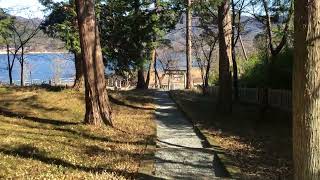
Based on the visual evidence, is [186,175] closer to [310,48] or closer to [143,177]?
[143,177]

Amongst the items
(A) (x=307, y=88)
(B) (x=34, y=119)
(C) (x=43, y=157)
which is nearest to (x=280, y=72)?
(B) (x=34, y=119)

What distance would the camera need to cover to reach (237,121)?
59.3 ft

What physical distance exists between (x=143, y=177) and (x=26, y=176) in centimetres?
202

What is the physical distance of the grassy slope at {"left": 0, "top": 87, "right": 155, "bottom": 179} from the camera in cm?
879

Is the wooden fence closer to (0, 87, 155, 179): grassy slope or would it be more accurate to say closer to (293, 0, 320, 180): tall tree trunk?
(0, 87, 155, 179): grassy slope

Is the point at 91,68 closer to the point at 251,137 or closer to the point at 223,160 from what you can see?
the point at 251,137

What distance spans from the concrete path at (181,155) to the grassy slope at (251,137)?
469mm

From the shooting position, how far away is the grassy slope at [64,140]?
28.8 ft

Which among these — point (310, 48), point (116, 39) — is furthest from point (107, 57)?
point (310, 48)

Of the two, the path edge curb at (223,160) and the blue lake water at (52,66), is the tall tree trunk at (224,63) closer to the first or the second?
the path edge curb at (223,160)

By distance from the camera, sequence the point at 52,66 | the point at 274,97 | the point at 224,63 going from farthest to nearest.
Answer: the point at 52,66
the point at 274,97
the point at 224,63

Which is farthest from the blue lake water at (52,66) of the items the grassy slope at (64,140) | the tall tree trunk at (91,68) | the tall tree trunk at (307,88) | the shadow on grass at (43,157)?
the tall tree trunk at (307,88)

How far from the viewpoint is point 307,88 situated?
5.44m

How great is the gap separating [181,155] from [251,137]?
3743mm
